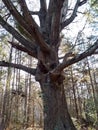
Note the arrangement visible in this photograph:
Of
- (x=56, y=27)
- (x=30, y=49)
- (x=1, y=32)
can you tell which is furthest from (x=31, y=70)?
(x=1, y=32)

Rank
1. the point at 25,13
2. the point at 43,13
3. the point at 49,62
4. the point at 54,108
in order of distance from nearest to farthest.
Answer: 1. the point at 25,13
2. the point at 54,108
3. the point at 49,62
4. the point at 43,13

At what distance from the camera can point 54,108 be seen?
475 centimetres

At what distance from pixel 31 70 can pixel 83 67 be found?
893 cm

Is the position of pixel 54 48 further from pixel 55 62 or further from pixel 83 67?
pixel 83 67

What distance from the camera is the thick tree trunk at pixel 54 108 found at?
464cm

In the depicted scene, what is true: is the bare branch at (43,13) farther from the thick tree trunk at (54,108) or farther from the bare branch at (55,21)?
the thick tree trunk at (54,108)

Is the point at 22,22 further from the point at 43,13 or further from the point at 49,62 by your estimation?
the point at 43,13

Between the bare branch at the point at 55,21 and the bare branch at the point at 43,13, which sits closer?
the bare branch at the point at 55,21

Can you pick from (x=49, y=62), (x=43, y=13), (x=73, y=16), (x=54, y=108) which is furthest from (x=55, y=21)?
(x=54, y=108)

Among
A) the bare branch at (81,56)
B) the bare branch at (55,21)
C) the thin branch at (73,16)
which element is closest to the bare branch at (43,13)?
the bare branch at (55,21)

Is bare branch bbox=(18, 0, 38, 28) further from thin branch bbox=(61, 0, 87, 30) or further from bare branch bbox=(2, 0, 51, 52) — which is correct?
thin branch bbox=(61, 0, 87, 30)

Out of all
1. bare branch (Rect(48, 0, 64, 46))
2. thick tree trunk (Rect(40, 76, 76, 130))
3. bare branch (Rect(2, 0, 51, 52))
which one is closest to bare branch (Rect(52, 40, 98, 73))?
thick tree trunk (Rect(40, 76, 76, 130))

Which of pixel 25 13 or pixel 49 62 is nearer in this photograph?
pixel 25 13

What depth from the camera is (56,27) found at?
17.1ft
